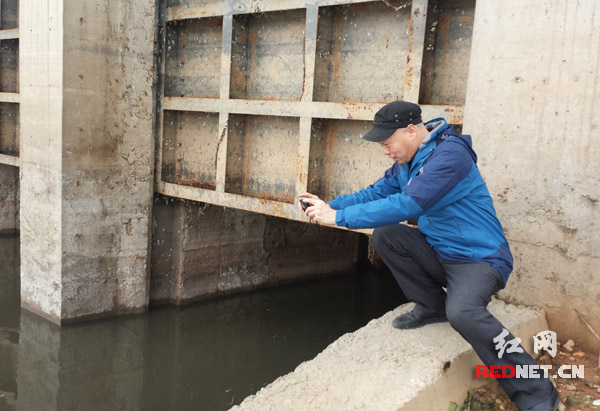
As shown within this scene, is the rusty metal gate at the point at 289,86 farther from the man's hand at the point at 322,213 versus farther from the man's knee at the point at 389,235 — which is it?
→ the man's hand at the point at 322,213

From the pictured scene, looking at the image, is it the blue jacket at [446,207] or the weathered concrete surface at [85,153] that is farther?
the weathered concrete surface at [85,153]

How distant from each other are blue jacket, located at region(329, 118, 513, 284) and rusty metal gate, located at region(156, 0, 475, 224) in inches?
55.5

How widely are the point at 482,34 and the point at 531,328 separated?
205cm

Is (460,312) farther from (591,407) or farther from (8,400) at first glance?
(8,400)

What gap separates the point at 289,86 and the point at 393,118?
2732mm

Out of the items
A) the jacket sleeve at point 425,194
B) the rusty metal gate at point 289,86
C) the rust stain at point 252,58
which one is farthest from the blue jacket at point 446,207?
the rust stain at point 252,58

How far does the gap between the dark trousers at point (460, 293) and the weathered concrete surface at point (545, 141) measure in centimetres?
86

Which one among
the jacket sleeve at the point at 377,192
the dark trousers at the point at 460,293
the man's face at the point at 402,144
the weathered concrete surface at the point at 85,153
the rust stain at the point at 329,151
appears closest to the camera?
the dark trousers at the point at 460,293

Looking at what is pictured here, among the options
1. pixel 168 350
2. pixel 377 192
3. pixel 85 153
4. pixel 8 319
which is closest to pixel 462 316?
pixel 377 192

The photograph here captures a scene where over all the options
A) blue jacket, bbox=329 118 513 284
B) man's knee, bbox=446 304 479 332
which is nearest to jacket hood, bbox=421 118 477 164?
blue jacket, bbox=329 118 513 284

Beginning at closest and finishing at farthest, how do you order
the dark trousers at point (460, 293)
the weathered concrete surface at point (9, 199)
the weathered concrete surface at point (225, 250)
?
the dark trousers at point (460, 293), the weathered concrete surface at point (225, 250), the weathered concrete surface at point (9, 199)

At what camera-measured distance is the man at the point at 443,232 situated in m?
2.74

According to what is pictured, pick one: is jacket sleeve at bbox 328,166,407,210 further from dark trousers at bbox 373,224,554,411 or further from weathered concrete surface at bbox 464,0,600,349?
weathered concrete surface at bbox 464,0,600,349

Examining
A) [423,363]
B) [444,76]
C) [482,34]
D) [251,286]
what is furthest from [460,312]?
[251,286]
